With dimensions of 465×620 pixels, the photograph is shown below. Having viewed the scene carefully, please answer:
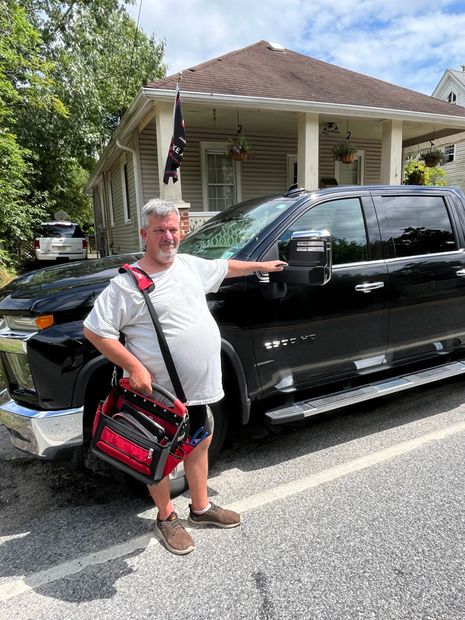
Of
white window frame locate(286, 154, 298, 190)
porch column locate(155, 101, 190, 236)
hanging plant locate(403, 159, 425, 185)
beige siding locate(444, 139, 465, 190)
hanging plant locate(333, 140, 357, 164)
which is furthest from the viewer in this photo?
beige siding locate(444, 139, 465, 190)

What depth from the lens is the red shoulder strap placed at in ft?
6.84

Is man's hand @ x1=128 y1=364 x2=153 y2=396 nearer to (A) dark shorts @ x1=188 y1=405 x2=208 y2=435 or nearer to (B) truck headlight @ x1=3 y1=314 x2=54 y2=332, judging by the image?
(A) dark shorts @ x1=188 y1=405 x2=208 y2=435

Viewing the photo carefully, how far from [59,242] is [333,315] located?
15.4 meters

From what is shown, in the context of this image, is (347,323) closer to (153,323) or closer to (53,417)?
(153,323)

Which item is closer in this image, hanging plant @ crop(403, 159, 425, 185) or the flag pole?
the flag pole

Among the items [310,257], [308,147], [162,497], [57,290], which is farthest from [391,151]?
[162,497]

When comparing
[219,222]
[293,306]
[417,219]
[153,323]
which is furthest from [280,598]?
[417,219]

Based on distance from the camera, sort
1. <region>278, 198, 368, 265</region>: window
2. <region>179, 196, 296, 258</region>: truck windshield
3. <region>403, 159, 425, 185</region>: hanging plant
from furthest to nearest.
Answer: <region>403, 159, 425, 185</region>: hanging plant, <region>278, 198, 368, 265</region>: window, <region>179, 196, 296, 258</region>: truck windshield

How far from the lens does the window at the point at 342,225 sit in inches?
132

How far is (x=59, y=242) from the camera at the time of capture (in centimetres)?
1667

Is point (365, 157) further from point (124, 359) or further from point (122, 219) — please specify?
point (124, 359)

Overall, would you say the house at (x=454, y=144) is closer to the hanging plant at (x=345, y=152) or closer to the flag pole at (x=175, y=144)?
the hanging plant at (x=345, y=152)

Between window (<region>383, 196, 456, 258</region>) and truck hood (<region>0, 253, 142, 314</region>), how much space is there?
87.3 inches

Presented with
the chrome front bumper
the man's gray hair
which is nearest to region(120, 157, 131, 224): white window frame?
the chrome front bumper
